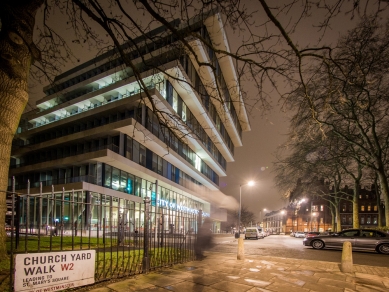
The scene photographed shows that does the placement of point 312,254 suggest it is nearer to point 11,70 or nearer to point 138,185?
point 11,70

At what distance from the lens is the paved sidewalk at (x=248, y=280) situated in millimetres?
6023

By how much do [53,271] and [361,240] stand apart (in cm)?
1718

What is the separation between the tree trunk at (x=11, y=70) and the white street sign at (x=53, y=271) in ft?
5.94

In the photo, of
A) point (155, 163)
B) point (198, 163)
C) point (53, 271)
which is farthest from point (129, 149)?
point (53, 271)

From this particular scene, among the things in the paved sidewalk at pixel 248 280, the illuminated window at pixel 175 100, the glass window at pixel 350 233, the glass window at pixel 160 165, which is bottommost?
the glass window at pixel 350 233

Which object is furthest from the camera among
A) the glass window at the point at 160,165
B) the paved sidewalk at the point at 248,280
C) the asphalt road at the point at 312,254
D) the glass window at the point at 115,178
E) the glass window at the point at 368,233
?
the glass window at the point at 160,165

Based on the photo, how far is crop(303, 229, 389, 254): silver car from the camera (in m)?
15.6

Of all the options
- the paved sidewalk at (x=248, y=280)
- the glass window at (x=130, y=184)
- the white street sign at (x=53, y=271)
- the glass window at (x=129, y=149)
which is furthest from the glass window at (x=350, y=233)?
the glass window at (x=130, y=184)

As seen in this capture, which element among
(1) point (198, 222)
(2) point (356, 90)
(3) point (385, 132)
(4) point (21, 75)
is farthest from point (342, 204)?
(4) point (21, 75)

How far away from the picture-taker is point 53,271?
4.80 meters

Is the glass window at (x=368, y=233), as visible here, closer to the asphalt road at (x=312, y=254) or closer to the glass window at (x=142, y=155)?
the asphalt road at (x=312, y=254)

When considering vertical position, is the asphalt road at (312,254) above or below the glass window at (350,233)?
below

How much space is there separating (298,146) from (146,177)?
1918cm

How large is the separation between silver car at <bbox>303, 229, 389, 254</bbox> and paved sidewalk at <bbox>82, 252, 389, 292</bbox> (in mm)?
8143
